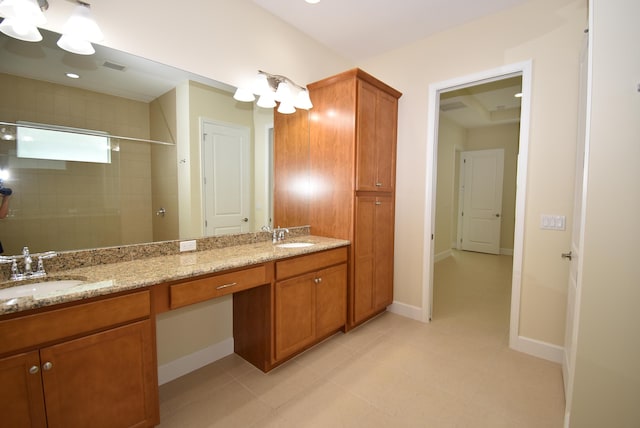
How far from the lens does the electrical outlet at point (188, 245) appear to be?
1988 millimetres

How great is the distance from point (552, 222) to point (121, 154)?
10.4 ft

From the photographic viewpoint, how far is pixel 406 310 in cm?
307

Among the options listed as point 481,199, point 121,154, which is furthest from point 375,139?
point 481,199

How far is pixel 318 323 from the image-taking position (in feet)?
7.52

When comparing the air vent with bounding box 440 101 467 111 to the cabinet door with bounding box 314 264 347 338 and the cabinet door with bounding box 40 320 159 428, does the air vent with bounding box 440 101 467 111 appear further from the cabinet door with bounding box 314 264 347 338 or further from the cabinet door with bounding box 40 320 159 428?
the cabinet door with bounding box 40 320 159 428

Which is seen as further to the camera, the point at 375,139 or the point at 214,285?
the point at 375,139

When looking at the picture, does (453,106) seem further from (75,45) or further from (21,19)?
(21,19)

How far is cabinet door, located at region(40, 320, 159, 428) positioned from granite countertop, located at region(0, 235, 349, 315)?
8.2 inches

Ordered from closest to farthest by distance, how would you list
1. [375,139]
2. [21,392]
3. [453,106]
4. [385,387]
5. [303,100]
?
[21,392], [385,387], [303,100], [375,139], [453,106]

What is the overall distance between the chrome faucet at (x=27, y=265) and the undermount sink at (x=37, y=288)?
5cm

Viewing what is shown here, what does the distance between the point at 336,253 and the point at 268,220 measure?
0.70 metres

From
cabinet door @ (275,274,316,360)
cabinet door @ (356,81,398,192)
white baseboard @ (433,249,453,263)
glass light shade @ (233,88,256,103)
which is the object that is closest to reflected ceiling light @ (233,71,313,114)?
glass light shade @ (233,88,256,103)

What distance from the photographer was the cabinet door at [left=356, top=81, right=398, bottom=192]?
2535 mm

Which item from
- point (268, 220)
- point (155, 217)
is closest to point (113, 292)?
point (155, 217)
